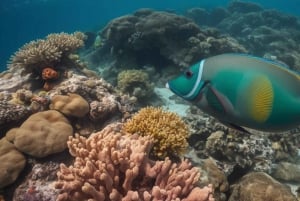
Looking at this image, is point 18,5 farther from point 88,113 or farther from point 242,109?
point 242,109

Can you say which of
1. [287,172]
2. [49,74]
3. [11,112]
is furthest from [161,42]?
[11,112]

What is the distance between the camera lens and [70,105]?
4.86 m

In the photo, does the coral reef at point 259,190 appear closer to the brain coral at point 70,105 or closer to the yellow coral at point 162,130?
the yellow coral at point 162,130

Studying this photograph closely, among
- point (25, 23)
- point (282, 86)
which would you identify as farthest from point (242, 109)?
point (25, 23)

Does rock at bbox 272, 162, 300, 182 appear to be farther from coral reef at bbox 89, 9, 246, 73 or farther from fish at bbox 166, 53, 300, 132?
coral reef at bbox 89, 9, 246, 73

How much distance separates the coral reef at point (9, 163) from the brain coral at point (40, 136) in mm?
103

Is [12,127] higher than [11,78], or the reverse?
[11,78]

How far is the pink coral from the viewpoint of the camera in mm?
3049

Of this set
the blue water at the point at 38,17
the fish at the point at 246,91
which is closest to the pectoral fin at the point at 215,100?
the fish at the point at 246,91

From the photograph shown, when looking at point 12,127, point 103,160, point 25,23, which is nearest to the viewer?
point 103,160

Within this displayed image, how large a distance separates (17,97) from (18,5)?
2454 inches

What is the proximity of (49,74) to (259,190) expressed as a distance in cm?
453

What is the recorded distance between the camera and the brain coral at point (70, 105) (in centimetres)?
486

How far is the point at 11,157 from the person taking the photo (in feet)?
13.6
